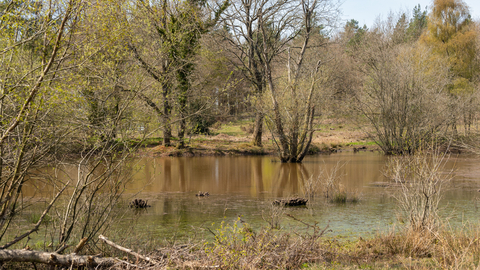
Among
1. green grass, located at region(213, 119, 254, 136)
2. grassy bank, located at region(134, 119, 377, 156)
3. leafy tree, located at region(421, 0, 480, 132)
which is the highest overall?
leafy tree, located at region(421, 0, 480, 132)

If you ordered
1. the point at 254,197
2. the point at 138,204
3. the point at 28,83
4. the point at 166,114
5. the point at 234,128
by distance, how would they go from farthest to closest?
the point at 234,128
the point at 166,114
the point at 254,197
the point at 138,204
the point at 28,83

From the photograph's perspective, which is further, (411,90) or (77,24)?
(411,90)

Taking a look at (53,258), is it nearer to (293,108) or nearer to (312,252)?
(312,252)

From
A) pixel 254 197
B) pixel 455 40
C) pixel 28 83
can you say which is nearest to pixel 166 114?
pixel 254 197

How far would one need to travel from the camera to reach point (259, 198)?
44.3ft

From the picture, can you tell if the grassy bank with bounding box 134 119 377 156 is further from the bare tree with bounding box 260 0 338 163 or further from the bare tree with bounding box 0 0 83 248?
the bare tree with bounding box 0 0 83 248

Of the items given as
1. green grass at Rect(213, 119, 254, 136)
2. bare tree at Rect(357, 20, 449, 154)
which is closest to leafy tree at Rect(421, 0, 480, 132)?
bare tree at Rect(357, 20, 449, 154)

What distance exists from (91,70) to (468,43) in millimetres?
33667

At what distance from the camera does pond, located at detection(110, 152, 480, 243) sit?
942 centimetres

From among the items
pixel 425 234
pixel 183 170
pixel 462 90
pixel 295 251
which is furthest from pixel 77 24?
pixel 462 90

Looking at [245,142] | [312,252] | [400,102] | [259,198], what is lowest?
[259,198]

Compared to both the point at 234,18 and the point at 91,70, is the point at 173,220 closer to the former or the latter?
the point at 91,70

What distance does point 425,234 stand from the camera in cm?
691

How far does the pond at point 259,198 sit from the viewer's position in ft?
30.9
